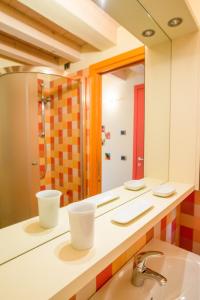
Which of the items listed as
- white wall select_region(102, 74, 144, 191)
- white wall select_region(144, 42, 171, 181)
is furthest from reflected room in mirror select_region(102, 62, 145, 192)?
white wall select_region(144, 42, 171, 181)

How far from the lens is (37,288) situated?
0.40 meters

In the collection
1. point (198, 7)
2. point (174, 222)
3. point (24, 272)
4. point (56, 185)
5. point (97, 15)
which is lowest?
point (174, 222)

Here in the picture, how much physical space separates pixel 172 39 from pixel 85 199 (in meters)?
1.11

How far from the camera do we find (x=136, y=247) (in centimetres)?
98

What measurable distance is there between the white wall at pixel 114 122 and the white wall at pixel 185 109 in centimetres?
41

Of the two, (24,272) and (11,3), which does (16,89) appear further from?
(24,272)

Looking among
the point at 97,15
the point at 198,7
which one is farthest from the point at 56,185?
the point at 198,7

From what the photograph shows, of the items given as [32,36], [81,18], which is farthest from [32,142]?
[81,18]

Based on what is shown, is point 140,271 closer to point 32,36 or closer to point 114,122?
point 114,122

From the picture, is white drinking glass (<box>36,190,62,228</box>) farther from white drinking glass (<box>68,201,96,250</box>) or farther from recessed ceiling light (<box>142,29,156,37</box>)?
recessed ceiling light (<box>142,29,156,37</box>)

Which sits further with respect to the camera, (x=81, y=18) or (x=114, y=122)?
(x=114, y=122)

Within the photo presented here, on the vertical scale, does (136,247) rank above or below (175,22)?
below

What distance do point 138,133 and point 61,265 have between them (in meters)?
0.81

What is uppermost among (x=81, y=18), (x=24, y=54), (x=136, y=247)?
(x=81, y=18)
